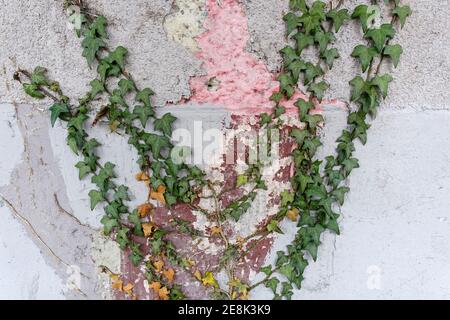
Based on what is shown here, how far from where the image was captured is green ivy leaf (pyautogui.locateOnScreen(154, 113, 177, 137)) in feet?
5.28

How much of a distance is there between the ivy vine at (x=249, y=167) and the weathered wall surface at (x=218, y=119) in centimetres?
5

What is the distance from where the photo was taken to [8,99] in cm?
167

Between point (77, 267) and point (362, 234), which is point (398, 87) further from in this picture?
point (77, 267)

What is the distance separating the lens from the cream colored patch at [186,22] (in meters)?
1.57

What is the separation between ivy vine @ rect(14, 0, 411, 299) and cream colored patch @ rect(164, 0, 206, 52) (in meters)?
0.19

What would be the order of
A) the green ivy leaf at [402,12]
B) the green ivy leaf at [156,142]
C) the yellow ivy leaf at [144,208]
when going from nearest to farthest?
the green ivy leaf at [402,12] → the green ivy leaf at [156,142] → the yellow ivy leaf at [144,208]

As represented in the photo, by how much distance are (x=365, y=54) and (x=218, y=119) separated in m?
0.57

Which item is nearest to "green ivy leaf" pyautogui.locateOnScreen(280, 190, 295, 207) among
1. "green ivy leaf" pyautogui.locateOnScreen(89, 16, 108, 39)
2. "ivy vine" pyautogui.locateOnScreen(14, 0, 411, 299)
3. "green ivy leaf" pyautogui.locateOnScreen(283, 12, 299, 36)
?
"ivy vine" pyautogui.locateOnScreen(14, 0, 411, 299)

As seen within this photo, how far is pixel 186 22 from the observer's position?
5.19 feet

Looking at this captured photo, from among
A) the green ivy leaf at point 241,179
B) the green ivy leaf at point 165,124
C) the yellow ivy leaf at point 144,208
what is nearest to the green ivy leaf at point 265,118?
the green ivy leaf at point 241,179

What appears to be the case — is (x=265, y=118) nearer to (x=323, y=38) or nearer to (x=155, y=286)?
(x=323, y=38)

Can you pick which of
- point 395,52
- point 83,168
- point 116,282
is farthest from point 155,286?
point 395,52

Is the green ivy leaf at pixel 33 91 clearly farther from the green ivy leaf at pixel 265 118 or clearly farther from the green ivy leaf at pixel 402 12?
the green ivy leaf at pixel 402 12

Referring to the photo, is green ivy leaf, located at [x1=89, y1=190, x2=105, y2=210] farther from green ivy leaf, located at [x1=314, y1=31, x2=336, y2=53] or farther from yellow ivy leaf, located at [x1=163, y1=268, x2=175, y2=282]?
green ivy leaf, located at [x1=314, y1=31, x2=336, y2=53]
